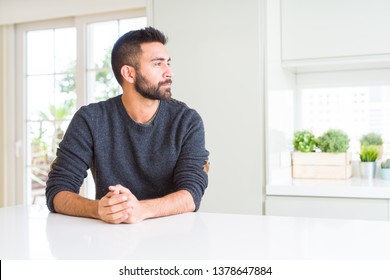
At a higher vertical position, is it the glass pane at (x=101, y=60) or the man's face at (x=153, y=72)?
the glass pane at (x=101, y=60)

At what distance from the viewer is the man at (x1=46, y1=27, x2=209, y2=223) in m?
1.75

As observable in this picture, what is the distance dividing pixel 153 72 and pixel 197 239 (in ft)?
2.99

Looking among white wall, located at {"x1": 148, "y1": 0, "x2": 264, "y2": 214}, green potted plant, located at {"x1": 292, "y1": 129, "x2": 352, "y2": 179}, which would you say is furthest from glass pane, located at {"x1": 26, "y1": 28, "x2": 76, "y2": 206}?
green potted plant, located at {"x1": 292, "y1": 129, "x2": 352, "y2": 179}

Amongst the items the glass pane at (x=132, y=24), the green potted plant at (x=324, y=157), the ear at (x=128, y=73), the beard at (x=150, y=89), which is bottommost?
the green potted plant at (x=324, y=157)

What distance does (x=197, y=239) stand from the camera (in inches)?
44.4

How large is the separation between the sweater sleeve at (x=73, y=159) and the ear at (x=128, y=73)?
22 centimetres

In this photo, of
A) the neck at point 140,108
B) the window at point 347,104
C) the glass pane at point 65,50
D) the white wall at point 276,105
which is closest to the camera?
the neck at point 140,108

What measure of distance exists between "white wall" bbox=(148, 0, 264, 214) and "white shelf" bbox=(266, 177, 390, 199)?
11 cm

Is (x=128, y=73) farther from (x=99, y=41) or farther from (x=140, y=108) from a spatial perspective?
(x=99, y=41)

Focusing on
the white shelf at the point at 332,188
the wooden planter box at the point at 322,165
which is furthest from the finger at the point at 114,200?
the wooden planter box at the point at 322,165

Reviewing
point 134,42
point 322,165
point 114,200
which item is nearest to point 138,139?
point 134,42

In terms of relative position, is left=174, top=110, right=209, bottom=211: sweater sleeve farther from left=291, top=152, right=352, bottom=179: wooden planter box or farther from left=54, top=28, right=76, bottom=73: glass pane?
left=54, top=28, right=76, bottom=73: glass pane

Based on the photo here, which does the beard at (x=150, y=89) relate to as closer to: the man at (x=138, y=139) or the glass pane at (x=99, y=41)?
the man at (x=138, y=139)

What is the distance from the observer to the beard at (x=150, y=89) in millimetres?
1856
